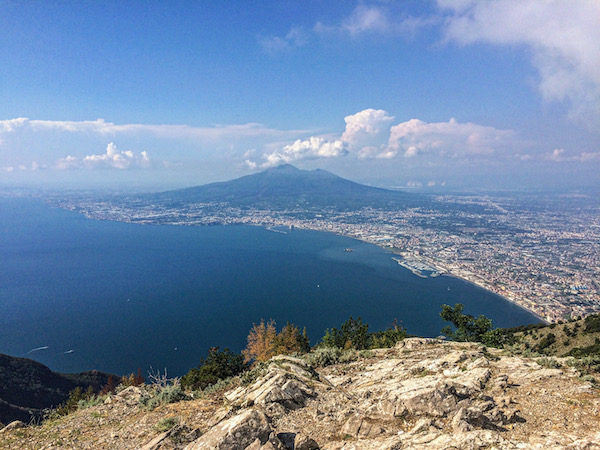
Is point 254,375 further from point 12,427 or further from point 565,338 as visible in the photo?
point 565,338

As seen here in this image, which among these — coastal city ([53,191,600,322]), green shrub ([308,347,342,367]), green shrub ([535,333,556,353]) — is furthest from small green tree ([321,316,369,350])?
coastal city ([53,191,600,322])

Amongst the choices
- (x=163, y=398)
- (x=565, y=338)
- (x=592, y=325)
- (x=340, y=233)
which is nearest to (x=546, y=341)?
(x=565, y=338)

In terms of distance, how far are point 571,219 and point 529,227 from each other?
35934 mm

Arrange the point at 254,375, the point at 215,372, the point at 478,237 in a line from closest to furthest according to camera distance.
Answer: the point at 254,375, the point at 215,372, the point at 478,237

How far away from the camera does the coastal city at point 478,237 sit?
5344 centimetres

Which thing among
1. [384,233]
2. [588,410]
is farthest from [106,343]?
[384,233]

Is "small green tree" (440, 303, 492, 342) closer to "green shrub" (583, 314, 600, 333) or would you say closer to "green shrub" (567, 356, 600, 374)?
"green shrub" (583, 314, 600, 333)

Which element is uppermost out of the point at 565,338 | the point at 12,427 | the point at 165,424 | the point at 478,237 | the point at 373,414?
the point at 373,414

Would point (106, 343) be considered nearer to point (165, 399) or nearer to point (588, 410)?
point (165, 399)

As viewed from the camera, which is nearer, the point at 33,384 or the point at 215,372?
the point at 215,372

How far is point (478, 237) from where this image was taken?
98125mm

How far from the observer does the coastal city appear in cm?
5344

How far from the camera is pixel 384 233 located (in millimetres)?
108062

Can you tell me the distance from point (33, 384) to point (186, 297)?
95.1ft
